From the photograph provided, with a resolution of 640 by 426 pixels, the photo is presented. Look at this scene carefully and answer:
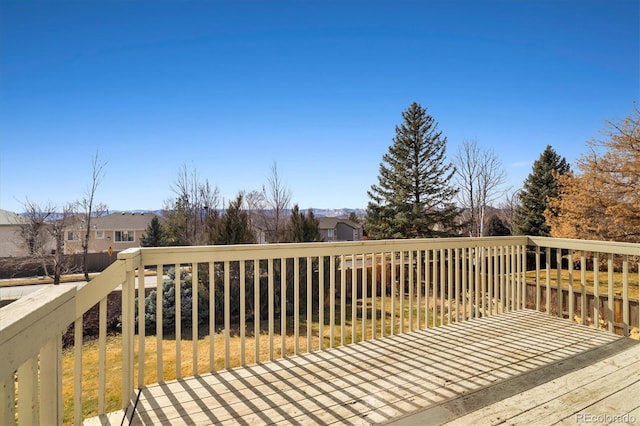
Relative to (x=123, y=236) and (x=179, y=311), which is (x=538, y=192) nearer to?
(x=179, y=311)

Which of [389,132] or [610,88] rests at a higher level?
[389,132]

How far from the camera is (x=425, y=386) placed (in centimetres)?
211

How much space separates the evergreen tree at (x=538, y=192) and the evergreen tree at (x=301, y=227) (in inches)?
501

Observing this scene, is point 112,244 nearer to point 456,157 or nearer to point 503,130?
point 456,157

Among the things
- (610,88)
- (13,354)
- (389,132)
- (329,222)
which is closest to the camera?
(13,354)

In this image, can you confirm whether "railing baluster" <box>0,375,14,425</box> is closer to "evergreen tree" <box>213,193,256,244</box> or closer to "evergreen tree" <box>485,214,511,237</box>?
"evergreen tree" <box>213,193,256,244</box>

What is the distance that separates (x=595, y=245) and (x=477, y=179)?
15.9 m

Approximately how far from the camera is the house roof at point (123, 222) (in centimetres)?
2509

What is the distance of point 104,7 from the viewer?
4.86m

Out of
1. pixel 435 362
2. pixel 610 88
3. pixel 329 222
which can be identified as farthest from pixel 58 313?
pixel 329 222

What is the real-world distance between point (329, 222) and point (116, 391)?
2980 cm

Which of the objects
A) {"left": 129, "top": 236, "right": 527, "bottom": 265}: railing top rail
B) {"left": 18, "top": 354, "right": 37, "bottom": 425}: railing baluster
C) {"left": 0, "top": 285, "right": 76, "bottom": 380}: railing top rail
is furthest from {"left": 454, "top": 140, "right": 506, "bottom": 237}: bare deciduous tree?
{"left": 18, "top": 354, "right": 37, "bottom": 425}: railing baluster

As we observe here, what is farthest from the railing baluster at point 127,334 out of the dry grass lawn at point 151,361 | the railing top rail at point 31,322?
the dry grass lawn at point 151,361

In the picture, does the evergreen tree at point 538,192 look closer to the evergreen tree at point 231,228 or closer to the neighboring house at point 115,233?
the evergreen tree at point 231,228
